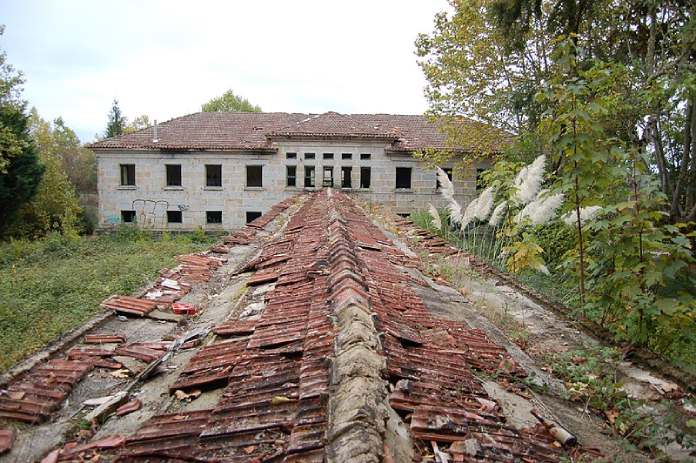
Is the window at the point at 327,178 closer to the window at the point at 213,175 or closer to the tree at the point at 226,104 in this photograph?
the window at the point at 213,175

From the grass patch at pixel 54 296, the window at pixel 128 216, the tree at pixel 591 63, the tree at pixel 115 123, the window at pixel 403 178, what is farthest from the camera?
the tree at pixel 115 123

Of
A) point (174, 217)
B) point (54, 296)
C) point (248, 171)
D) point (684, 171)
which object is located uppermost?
point (248, 171)

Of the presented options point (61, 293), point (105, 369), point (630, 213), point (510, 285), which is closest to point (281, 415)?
point (105, 369)

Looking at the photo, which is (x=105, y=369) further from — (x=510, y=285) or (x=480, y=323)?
(x=510, y=285)

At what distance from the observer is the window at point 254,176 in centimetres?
2614

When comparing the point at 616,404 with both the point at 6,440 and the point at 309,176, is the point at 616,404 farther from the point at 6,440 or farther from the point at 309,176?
the point at 309,176

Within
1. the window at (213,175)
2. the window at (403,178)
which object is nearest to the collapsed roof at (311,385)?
the window at (403,178)

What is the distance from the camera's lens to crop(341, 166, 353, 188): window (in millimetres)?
25641

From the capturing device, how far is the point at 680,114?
13.0 metres

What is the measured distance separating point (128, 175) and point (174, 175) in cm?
267

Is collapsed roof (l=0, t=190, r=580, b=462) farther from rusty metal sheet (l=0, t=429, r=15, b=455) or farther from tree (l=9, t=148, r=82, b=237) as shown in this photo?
tree (l=9, t=148, r=82, b=237)

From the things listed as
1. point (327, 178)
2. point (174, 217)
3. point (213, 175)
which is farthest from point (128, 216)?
point (327, 178)

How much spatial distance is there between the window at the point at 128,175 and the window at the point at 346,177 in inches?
468

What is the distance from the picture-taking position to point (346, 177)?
2588cm
